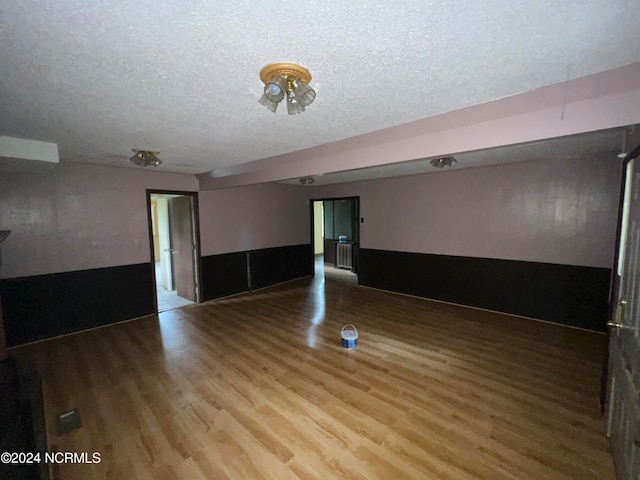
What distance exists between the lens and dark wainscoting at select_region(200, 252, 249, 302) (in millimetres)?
4684

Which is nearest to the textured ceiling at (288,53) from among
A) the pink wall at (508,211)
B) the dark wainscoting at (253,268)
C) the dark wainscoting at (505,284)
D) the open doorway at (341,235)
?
the pink wall at (508,211)

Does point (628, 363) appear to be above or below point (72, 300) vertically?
above

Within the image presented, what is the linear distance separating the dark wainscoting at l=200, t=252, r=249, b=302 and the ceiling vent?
2.54 metres

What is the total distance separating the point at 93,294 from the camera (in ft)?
11.6

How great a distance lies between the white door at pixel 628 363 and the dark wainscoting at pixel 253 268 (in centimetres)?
499

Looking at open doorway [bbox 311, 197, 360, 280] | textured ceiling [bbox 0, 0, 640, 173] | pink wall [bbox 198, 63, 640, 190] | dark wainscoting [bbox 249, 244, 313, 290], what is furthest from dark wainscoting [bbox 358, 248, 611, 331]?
textured ceiling [bbox 0, 0, 640, 173]

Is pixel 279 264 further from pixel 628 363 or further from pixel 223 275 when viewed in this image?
pixel 628 363

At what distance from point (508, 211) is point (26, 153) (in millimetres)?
5655

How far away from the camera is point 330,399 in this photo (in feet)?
6.90

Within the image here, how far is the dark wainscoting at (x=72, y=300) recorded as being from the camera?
9.94ft

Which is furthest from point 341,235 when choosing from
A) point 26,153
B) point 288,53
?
point 288,53

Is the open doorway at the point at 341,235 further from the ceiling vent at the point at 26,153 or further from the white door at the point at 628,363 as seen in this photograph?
the white door at the point at 628,363

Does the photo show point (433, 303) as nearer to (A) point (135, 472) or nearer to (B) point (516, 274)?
(B) point (516, 274)

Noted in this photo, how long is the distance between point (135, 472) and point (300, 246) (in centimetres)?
513
